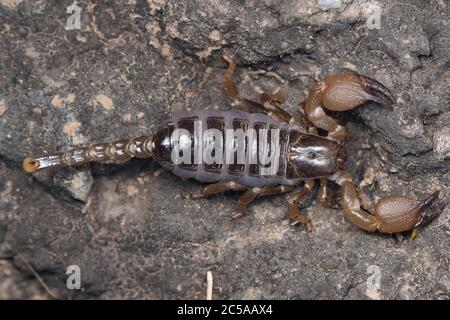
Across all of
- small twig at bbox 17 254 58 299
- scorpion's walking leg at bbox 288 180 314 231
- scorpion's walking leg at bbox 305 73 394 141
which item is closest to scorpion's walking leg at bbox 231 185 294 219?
scorpion's walking leg at bbox 288 180 314 231

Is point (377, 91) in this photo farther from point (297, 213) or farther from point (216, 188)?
point (216, 188)

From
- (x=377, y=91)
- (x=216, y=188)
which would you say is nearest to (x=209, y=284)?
(x=216, y=188)

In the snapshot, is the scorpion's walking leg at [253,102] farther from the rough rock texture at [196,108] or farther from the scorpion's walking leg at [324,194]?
the scorpion's walking leg at [324,194]

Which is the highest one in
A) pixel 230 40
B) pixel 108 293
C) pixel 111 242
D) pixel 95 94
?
pixel 230 40

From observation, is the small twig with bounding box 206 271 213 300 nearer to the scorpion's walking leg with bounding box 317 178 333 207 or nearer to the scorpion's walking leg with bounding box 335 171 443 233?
the scorpion's walking leg with bounding box 317 178 333 207

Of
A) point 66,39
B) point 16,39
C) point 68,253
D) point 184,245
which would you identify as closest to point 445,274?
point 184,245

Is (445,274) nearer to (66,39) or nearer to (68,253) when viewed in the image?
(68,253)

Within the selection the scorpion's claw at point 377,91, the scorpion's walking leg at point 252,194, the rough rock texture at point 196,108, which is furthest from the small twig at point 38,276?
the scorpion's claw at point 377,91
